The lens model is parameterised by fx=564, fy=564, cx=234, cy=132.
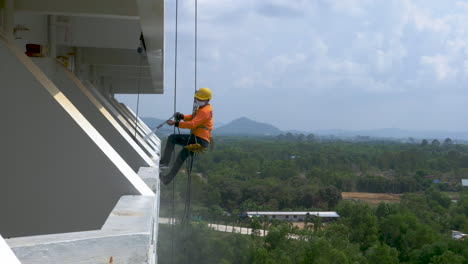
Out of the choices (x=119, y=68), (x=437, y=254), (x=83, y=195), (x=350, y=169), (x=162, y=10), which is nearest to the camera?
(x=83, y=195)

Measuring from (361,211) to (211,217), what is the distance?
69.6ft

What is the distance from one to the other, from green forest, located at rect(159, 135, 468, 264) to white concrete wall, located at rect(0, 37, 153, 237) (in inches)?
257

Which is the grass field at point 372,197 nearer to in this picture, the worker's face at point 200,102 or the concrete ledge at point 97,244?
the worker's face at point 200,102

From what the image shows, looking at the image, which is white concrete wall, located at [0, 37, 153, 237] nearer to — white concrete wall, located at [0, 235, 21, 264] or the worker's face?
white concrete wall, located at [0, 235, 21, 264]

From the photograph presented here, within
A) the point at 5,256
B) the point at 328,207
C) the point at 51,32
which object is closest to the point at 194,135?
the point at 51,32

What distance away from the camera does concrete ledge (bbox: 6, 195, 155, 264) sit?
1.82m

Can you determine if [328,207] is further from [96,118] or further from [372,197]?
[96,118]

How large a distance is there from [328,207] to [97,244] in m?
98.5

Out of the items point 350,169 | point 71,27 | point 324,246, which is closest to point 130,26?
point 71,27

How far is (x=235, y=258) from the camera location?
64.3 meters

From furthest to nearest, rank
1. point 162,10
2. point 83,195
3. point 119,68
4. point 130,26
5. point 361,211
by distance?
point 361,211 < point 119,68 < point 130,26 < point 162,10 < point 83,195

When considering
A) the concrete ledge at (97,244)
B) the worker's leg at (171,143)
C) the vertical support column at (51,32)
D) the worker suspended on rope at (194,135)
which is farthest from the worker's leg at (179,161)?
the concrete ledge at (97,244)

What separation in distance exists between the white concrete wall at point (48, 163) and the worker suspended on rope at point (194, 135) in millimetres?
3575

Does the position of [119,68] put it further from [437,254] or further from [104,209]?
[437,254]
